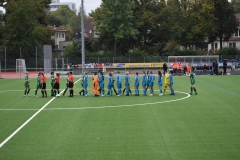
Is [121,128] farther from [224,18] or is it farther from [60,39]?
[60,39]

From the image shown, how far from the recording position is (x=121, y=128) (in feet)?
56.3

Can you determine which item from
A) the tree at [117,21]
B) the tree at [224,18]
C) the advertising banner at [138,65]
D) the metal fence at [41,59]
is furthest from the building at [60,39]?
the advertising banner at [138,65]

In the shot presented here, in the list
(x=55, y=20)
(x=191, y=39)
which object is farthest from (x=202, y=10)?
(x=55, y=20)

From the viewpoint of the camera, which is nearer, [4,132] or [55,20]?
[4,132]

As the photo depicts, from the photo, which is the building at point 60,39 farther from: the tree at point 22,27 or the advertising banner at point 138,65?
the advertising banner at point 138,65

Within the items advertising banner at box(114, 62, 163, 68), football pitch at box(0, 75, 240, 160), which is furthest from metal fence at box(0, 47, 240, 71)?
football pitch at box(0, 75, 240, 160)

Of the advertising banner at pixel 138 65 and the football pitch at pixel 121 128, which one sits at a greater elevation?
the advertising banner at pixel 138 65

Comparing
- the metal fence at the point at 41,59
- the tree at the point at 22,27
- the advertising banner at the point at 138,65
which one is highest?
the tree at the point at 22,27

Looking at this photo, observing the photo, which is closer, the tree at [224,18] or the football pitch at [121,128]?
the football pitch at [121,128]

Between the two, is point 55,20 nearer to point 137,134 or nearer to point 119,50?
point 119,50

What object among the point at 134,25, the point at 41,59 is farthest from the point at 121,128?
the point at 134,25

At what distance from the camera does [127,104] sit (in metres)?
24.6

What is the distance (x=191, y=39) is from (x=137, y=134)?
61874 millimetres

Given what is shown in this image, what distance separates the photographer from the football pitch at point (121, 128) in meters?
13.3
